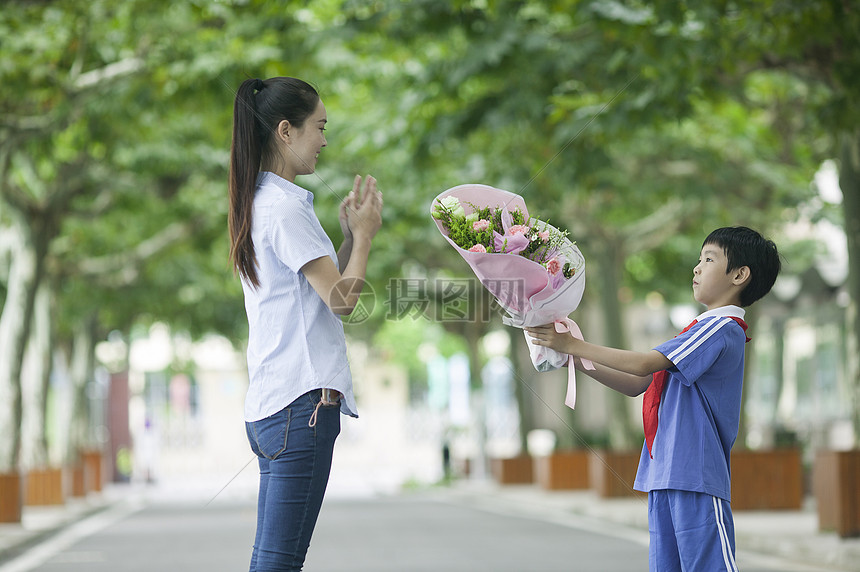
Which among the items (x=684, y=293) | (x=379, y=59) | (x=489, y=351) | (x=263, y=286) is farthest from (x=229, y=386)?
(x=263, y=286)

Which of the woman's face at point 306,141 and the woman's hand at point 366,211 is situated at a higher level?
the woman's face at point 306,141

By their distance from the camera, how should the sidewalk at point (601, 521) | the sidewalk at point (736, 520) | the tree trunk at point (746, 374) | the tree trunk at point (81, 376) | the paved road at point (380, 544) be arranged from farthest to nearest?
1. the tree trunk at point (81, 376)
2. the tree trunk at point (746, 374)
3. the paved road at point (380, 544)
4. the sidewalk at point (601, 521)
5. the sidewalk at point (736, 520)

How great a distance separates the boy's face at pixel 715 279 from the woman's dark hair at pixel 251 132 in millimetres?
1340

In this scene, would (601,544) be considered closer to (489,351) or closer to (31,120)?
(31,120)

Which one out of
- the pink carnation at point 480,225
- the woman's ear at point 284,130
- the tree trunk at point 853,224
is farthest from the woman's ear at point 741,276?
the tree trunk at point 853,224

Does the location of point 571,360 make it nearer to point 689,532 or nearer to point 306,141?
point 689,532

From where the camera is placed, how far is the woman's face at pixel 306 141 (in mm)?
3670

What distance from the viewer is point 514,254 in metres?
3.65

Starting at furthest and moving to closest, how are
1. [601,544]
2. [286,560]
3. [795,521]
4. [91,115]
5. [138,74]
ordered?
[91,115]
[138,74]
[795,521]
[601,544]
[286,560]

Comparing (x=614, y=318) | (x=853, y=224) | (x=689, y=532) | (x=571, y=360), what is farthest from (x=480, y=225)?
(x=614, y=318)

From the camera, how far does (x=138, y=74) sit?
15.1 metres

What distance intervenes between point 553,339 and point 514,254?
0.29 metres

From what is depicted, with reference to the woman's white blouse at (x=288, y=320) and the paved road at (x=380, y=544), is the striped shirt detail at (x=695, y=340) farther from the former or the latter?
the paved road at (x=380, y=544)

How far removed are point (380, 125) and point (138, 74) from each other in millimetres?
2983
